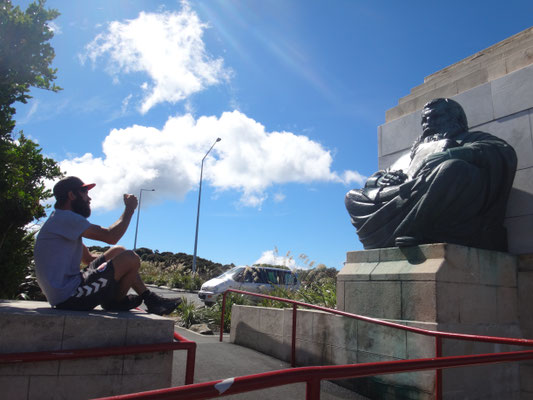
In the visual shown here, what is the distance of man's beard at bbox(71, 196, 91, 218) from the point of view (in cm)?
357

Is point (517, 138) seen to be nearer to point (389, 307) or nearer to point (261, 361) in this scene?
point (389, 307)

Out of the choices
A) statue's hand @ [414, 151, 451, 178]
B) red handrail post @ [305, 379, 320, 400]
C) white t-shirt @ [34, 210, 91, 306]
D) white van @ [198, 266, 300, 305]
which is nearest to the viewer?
red handrail post @ [305, 379, 320, 400]

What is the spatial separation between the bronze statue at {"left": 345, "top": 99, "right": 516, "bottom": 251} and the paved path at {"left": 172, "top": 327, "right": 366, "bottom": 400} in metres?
2.03

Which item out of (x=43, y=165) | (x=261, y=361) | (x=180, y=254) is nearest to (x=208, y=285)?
(x=43, y=165)

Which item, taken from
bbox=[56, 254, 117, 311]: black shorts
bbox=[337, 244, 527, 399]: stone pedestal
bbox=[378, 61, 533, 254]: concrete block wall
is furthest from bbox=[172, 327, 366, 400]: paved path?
bbox=[378, 61, 533, 254]: concrete block wall

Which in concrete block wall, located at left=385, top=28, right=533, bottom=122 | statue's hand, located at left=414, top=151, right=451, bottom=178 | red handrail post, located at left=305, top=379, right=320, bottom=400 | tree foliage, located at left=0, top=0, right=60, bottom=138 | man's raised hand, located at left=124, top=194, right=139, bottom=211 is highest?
concrete block wall, located at left=385, top=28, right=533, bottom=122

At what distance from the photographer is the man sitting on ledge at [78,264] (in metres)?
3.18

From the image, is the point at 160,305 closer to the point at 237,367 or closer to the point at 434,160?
the point at 237,367

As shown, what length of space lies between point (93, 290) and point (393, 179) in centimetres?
438

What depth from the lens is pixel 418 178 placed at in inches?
217

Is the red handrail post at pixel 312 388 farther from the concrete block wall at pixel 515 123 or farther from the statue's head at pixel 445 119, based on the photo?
the statue's head at pixel 445 119

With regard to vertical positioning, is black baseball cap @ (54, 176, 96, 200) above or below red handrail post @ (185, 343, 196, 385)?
above

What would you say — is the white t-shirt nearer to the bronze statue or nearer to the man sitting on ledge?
the man sitting on ledge

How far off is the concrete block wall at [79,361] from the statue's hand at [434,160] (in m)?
3.94
